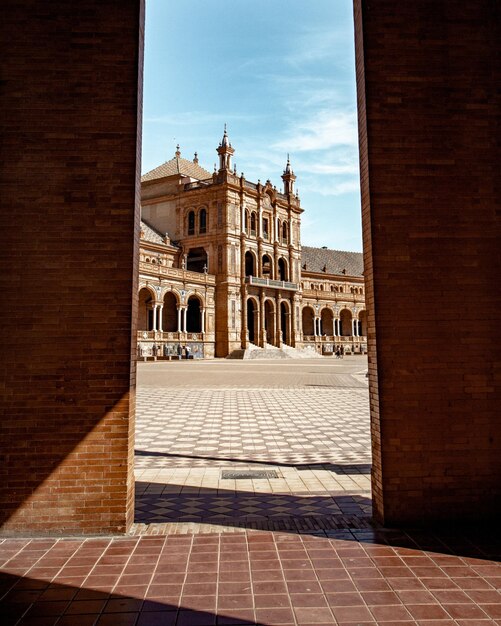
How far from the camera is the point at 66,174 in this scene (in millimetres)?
4617

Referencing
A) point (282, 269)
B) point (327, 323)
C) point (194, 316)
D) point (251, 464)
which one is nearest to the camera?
point (251, 464)

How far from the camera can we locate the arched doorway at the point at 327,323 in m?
70.4

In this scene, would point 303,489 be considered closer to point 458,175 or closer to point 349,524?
point 349,524

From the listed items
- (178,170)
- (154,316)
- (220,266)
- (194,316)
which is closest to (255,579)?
(154,316)

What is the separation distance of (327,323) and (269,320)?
1609cm

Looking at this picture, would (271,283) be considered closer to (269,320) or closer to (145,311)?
(269,320)

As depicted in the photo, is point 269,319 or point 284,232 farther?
point 284,232

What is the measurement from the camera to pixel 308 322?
68812 mm

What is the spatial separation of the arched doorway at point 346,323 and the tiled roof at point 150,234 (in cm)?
3160

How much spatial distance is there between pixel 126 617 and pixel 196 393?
45.3ft

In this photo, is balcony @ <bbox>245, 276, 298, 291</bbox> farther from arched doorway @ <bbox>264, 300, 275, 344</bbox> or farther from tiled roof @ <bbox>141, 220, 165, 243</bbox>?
tiled roof @ <bbox>141, 220, 165, 243</bbox>

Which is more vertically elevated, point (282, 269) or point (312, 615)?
point (282, 269)

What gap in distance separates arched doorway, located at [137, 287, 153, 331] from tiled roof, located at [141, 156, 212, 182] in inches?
796

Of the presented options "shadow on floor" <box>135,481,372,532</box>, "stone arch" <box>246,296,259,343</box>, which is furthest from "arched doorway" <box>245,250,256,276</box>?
"shadow on floor" <box>135,481,372,532</box>
